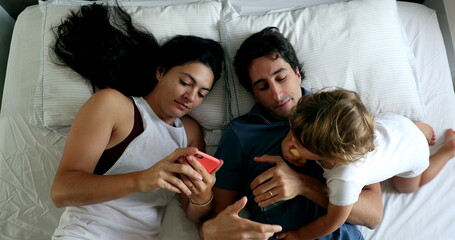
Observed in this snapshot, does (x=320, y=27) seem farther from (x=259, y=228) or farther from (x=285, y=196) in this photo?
(x=259, y=228)

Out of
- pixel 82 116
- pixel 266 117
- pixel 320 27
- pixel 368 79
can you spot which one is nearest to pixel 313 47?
pixel 320 27

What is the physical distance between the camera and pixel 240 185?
1.43m

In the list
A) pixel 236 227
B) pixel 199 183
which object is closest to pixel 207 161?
pixel 199 183

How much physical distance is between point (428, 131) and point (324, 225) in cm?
75

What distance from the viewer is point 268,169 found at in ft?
4.33

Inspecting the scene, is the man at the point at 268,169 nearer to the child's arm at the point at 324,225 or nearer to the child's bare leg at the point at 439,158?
the child's arm at the point at 324,225

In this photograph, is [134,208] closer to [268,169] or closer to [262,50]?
[268,169]

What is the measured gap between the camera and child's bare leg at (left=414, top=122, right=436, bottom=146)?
1573 millimetres

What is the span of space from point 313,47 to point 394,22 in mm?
435

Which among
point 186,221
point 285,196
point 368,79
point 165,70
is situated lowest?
point 186,221

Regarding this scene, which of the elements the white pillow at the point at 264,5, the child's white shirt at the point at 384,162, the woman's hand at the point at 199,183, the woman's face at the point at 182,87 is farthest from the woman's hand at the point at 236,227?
the white pillow at the point at 264,5

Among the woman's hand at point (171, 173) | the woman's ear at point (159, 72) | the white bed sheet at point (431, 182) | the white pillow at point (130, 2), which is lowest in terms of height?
the white bed sheet at point (431, 182)

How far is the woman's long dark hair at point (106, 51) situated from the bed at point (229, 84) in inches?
2.4

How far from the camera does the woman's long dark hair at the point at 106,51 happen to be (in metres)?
1.56
